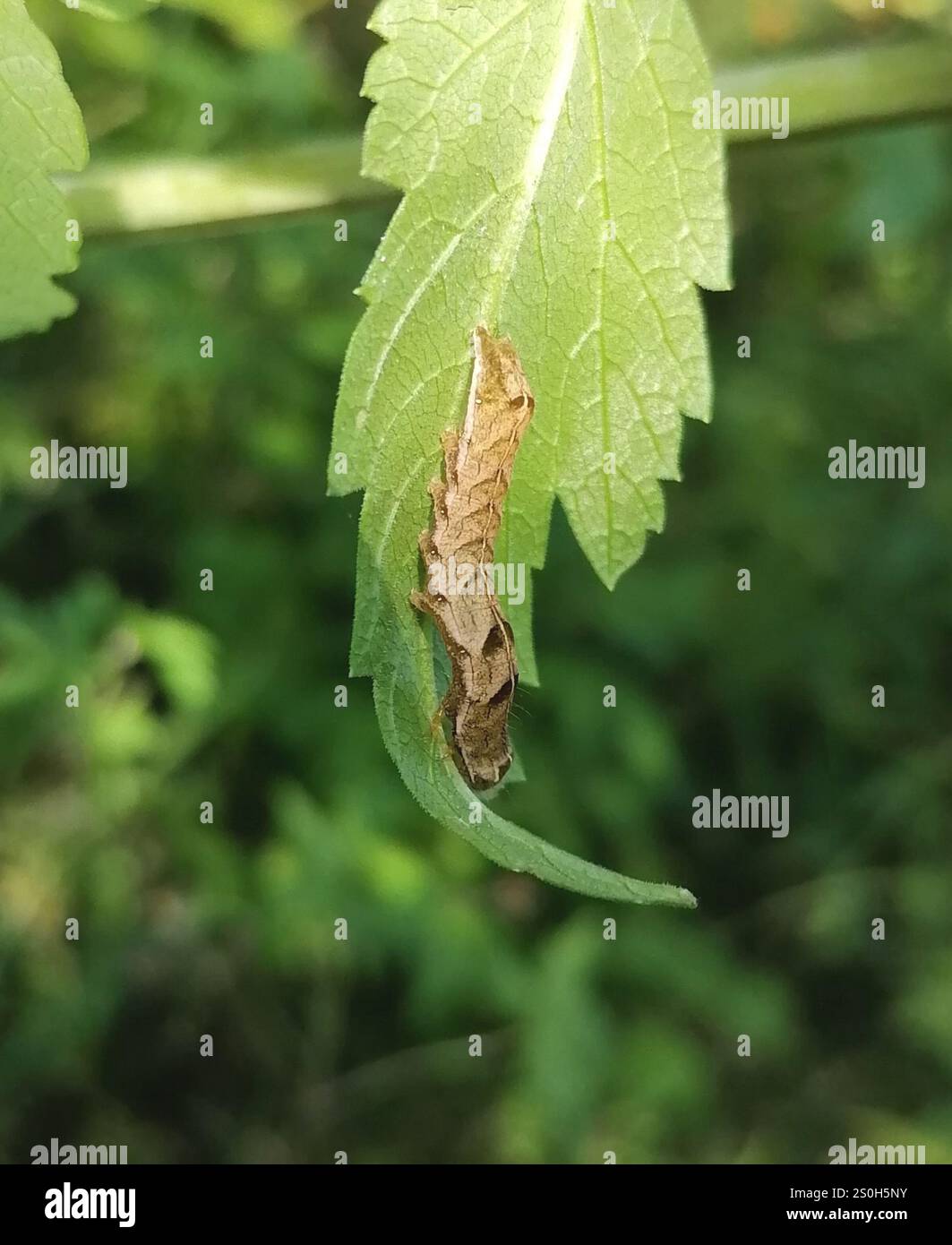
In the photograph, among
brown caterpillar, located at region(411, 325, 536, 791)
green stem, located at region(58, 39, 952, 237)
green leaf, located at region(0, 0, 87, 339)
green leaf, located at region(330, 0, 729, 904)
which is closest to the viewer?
green leaf, located at region(0, 0, 87, 339)

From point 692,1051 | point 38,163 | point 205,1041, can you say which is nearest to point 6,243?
point 38,163

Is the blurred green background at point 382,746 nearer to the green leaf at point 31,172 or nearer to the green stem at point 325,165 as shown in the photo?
the green stem at point 325,165

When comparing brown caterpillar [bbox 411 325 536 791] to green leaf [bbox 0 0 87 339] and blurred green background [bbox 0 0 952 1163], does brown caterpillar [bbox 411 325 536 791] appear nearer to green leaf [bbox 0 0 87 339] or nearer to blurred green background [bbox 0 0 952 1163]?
green leaf [bbox 0 0 87 339]

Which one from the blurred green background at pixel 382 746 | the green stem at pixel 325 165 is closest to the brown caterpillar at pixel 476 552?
the green stem at pixel 325 165

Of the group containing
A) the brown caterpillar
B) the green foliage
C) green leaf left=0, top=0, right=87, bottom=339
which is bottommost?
the brown caterpillar

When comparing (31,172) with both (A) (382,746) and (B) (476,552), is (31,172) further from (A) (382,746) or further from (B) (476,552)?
(A) (382,746)

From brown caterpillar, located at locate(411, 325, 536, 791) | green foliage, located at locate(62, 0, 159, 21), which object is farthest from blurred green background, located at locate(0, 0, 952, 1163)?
green foliage, located at locate(62, 0, 159, 21)

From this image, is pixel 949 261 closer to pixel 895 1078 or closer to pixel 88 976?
pixel 895 1078
